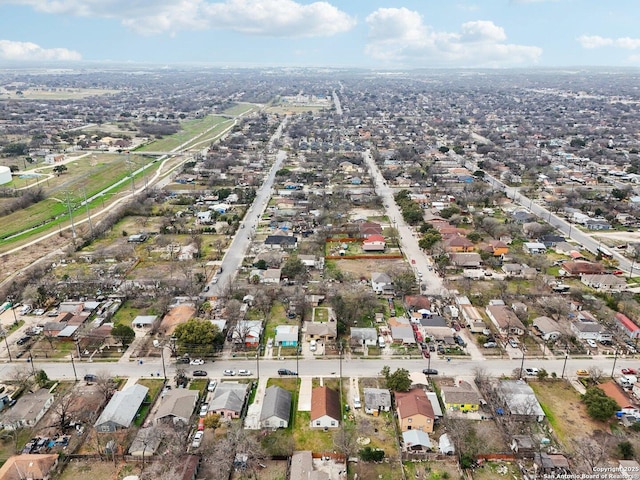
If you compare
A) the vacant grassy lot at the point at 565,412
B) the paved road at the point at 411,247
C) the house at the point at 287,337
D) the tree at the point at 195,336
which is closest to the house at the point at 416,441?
the vacant grassy lot at the point at 565,412

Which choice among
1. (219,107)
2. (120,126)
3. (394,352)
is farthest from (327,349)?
(219,107)

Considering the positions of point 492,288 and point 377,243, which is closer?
point 492,288

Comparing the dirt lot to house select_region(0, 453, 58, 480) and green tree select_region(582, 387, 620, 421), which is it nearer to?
green tree select_region(582, 387, 620, 421)

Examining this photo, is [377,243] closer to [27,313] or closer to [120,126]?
[27,313]

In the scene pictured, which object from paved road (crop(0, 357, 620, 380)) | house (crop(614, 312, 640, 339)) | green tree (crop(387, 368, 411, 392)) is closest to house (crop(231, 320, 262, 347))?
paved road (crop(0, 357, 620, 380))

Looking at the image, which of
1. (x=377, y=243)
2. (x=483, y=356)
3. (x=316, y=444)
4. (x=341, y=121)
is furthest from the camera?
(x=341, y=121)

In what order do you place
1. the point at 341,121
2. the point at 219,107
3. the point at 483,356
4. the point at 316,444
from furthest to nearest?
the point at 219,107 < the point at 341,121 < the point at 483,356 < the point at 316,444

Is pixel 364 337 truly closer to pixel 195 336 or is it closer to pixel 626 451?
pixel 195 336
